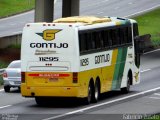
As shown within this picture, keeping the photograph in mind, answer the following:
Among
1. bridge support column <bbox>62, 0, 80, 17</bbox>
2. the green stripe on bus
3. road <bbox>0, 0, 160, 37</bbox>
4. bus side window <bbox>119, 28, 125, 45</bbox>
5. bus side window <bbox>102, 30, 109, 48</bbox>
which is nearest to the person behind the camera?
bus side window <bbox>102, 30, 109, 48</bbox>

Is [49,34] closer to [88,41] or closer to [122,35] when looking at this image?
[88,41]

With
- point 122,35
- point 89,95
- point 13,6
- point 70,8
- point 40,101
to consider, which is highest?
point 13,6

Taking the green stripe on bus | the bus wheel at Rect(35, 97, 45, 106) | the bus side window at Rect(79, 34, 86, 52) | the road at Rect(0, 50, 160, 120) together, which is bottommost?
the road at Rect(0, 50, 160, 120)

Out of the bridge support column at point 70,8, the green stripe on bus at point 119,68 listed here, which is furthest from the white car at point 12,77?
the bridge support column at point 70,8

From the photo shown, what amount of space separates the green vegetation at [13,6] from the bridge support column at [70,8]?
2752 centimetres

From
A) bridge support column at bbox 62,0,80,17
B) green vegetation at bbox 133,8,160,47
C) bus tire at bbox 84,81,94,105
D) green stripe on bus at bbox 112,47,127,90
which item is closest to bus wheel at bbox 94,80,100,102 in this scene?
bus tire at bbox 84,81,94,105

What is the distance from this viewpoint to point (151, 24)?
7069cm

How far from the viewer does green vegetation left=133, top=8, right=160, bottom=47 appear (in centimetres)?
6195

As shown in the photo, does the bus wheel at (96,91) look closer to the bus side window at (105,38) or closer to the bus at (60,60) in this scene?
the bus at (60,60)

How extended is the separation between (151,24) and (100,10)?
14.7 m

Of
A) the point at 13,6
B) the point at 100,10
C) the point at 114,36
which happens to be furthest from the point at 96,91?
the point at 13,6

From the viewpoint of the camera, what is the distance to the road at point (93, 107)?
25358mm

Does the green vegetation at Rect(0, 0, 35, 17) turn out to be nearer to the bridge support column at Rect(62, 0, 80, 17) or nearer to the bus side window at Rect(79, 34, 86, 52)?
the bridge support column at Rect(62, 0, 80, 17)

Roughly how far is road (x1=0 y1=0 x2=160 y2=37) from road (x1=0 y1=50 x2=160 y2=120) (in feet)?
120
